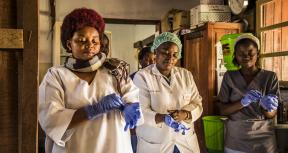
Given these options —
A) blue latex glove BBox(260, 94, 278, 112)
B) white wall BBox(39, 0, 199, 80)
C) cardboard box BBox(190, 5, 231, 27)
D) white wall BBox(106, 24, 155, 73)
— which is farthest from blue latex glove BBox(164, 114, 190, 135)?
white wall BBox(106, 24, 155, 73)

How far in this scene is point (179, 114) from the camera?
2.15 m

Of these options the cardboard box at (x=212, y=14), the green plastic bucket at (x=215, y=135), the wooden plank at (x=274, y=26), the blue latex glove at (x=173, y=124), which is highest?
the cardboard box at (x=212, y=14)

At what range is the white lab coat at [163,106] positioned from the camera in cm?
219

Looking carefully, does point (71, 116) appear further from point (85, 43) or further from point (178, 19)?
point (178, 19)

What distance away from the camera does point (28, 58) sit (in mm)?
1001

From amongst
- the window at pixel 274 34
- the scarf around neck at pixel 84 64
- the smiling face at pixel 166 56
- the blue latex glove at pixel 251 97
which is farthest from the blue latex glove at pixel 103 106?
the window at pixel 274 34

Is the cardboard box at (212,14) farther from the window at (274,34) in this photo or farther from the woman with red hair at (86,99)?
the woman with red hair at (86,99)

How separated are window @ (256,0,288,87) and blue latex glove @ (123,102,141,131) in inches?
74.8

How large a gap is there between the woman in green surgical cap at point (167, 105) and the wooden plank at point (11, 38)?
1.29 m

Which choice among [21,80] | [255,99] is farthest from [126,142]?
[255,99]

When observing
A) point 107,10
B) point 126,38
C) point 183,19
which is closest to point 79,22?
point 183,19

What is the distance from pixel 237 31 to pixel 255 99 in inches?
64.3

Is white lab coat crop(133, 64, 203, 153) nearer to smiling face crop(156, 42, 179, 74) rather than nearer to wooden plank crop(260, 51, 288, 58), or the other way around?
smiling face crop(156, 42, 179, 74)

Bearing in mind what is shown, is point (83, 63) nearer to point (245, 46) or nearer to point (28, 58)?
point (28, 58)
